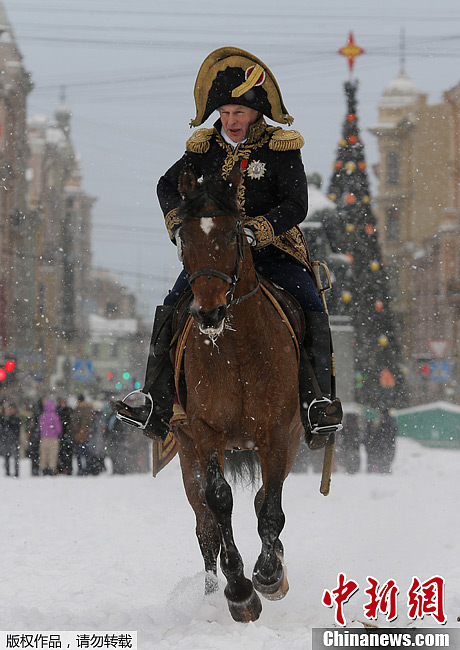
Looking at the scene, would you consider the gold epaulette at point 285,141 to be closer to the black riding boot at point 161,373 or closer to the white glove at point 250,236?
the white glove at point 250,236

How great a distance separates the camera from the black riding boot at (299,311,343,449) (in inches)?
271

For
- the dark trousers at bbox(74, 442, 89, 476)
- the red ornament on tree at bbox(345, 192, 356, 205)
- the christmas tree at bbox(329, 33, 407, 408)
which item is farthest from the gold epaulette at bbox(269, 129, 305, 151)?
the red ornament on tree at bbox(345, 192, 356, 205)

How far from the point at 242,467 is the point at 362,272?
2056 cm

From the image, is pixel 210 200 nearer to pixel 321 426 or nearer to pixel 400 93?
pixel 321 426

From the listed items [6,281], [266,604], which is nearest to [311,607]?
[266,604]

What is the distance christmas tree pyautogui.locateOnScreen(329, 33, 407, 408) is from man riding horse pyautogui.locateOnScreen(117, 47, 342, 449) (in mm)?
19578

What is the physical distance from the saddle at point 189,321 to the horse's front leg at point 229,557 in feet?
2.24

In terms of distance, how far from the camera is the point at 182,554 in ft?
34.0

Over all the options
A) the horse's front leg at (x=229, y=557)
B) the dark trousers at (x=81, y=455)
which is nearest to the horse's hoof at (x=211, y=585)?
the horse's front leg at (x=229, y=557)

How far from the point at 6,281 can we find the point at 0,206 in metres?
3.78

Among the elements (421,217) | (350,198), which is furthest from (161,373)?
(421,217)

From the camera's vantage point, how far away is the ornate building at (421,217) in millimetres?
49500

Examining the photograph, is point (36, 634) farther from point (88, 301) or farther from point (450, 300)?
point (88, 301)

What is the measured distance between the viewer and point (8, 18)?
4722 cm
